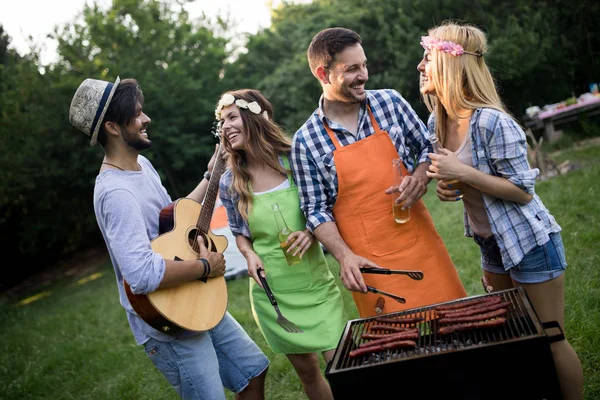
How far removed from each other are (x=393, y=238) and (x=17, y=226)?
725 inches

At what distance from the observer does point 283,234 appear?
319cm

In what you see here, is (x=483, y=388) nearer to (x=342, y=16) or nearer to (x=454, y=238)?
(x=454, y=238)

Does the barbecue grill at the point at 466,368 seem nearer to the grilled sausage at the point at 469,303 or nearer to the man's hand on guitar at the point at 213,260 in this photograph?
the grilled sausage at the point at 469,303

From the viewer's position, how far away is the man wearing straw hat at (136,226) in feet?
8.51

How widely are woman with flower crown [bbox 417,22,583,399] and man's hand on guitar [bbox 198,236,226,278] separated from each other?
4.28 feet

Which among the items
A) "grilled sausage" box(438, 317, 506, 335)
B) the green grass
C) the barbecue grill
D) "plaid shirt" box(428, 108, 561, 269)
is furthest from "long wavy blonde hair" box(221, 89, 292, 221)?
the green grass

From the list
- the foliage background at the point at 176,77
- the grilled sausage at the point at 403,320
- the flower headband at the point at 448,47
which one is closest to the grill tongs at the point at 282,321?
the grilled sausage at the point at 403,320

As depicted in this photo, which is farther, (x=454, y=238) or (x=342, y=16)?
(x=342, y=16)

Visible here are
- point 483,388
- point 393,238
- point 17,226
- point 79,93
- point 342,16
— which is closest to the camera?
point 483,388

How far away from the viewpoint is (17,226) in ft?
60.0

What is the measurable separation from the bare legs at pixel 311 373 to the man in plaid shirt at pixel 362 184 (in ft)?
1.48

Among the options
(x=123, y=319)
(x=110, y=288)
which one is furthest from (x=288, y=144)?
(x=110, y=288)

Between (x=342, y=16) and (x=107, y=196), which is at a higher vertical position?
(x=342, y=16)

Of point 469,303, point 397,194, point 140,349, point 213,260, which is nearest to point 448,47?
point 397,194
